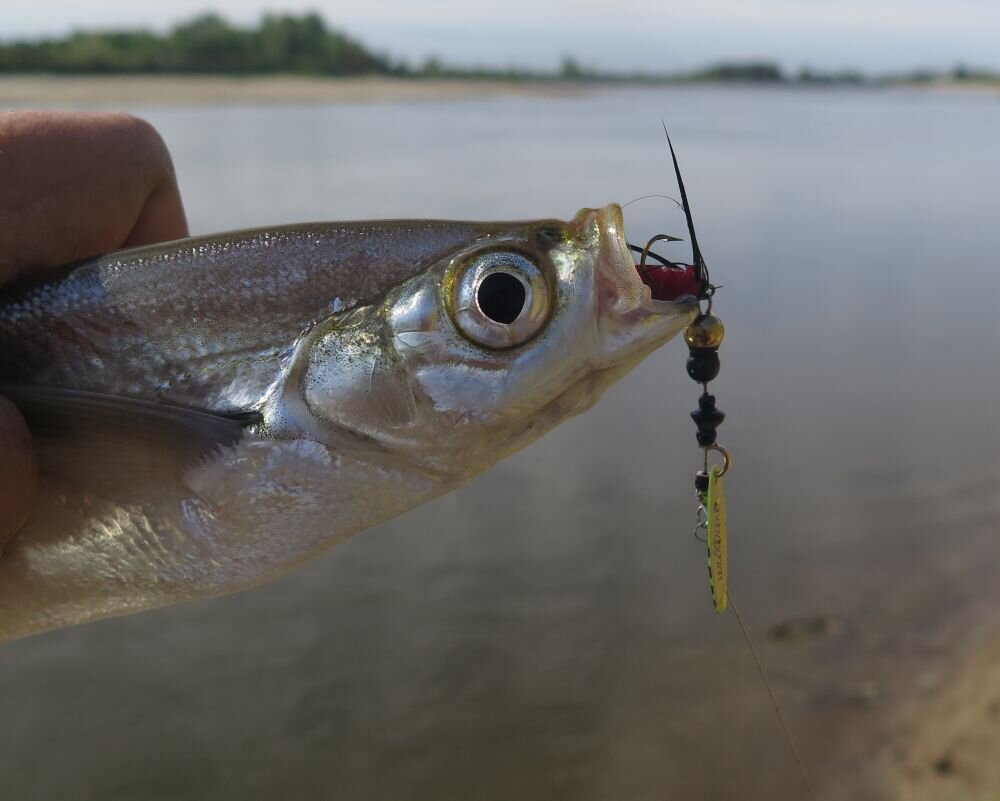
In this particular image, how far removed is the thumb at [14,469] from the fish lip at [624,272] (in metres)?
1.45

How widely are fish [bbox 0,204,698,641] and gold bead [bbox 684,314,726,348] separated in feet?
0.37

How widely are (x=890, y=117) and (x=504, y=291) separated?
2022 inches

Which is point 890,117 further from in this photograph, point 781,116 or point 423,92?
point 423,92

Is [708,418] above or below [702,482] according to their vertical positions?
above

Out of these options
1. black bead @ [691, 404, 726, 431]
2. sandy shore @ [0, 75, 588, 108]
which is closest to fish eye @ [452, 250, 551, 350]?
black bead @ [691, 404, 726, 431]

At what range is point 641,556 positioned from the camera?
609cm

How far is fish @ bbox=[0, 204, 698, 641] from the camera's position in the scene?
2.12m

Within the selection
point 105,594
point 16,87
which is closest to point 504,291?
point 105,594

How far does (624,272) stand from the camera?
83.1 inches

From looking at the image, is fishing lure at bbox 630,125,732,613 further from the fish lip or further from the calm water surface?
the calm water surface

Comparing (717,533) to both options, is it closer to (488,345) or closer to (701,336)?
(701,336)

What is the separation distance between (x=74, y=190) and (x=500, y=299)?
1687 millimetres

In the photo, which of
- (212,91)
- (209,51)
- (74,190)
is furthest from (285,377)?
(209,51)

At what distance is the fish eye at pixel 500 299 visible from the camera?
2102 mm
